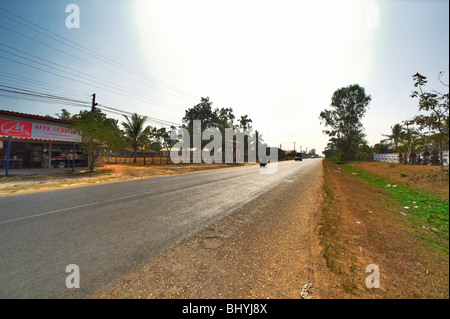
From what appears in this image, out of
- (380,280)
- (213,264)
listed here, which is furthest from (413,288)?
(213,264)

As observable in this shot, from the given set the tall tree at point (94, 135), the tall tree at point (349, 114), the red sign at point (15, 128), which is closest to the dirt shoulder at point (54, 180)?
the tall tree at point (94, 135)

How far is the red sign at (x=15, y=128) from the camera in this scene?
1374 centimetres

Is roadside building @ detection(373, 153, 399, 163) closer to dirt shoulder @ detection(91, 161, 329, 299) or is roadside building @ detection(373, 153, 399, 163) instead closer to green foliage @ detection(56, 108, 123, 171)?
dirt shoulder @ detection(91, 161, 329, 299)

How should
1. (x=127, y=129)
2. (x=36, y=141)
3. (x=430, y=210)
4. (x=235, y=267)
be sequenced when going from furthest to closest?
(x=127, y=129)
(x=36, y=141)
(x=430, y=210)
(x=235, y=267)

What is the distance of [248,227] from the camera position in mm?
4000

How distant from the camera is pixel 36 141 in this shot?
594 inches

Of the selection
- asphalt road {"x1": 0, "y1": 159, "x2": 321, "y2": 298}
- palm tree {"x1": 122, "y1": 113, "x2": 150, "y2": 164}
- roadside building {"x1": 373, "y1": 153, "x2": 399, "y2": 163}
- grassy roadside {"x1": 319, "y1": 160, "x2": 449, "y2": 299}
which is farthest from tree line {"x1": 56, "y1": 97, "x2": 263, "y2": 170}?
roadside building {"x1": 373, "y1": 153, "x2": 399, "y2": 163}

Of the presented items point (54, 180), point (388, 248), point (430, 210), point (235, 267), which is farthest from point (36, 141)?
point (430, 210)

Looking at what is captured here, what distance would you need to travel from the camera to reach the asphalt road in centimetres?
218

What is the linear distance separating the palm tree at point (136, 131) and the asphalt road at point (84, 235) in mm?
21847

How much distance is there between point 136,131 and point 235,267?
93.4ft

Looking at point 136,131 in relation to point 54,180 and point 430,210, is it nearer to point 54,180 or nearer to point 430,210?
point 54,180
